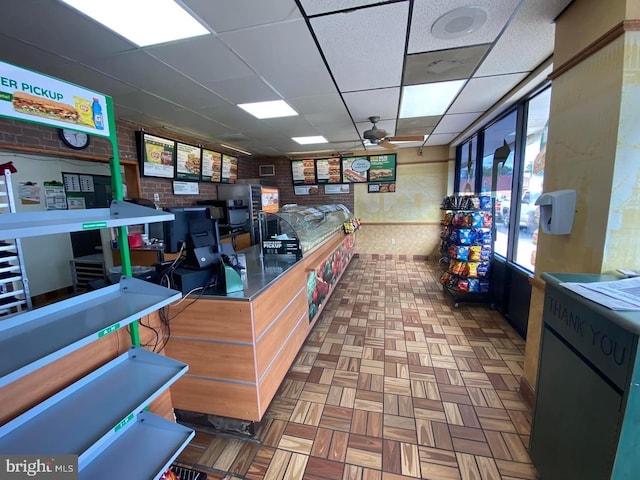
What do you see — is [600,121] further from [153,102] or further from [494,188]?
[153,102]

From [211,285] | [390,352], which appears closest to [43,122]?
[211,285]

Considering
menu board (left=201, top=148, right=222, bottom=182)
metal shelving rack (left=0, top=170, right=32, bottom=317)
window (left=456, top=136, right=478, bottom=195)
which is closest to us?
metal shelving rack (left=0, top=170, right=32, bottom=317)

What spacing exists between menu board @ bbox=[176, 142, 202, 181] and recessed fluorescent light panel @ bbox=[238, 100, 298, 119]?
65.1 inches

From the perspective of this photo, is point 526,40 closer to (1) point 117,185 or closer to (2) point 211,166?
(1) point 117,185

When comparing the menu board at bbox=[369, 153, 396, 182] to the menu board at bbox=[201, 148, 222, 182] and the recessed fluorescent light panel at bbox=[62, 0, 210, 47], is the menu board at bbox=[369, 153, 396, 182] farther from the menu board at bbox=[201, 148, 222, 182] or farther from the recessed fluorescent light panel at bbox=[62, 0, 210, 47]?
the recessed fluorescent light panel at bbox=[62, 0, 210, 47]

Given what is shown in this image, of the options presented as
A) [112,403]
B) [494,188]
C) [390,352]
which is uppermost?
[494,188]

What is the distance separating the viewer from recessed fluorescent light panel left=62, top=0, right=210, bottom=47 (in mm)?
1501

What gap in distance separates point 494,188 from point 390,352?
2.83m

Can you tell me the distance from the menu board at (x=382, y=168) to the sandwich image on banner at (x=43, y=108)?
5.77 meters

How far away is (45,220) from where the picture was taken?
969 millimetres

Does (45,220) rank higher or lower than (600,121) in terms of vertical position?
lower

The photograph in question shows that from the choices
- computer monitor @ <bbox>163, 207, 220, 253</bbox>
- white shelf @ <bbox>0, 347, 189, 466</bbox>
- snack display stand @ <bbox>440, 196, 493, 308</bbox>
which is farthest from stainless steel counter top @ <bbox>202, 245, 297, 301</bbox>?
snack display stand @ <bbox>440, 196, 493, 308</bbox>

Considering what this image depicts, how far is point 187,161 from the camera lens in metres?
4.52

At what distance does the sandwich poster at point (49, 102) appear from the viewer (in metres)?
0.89
